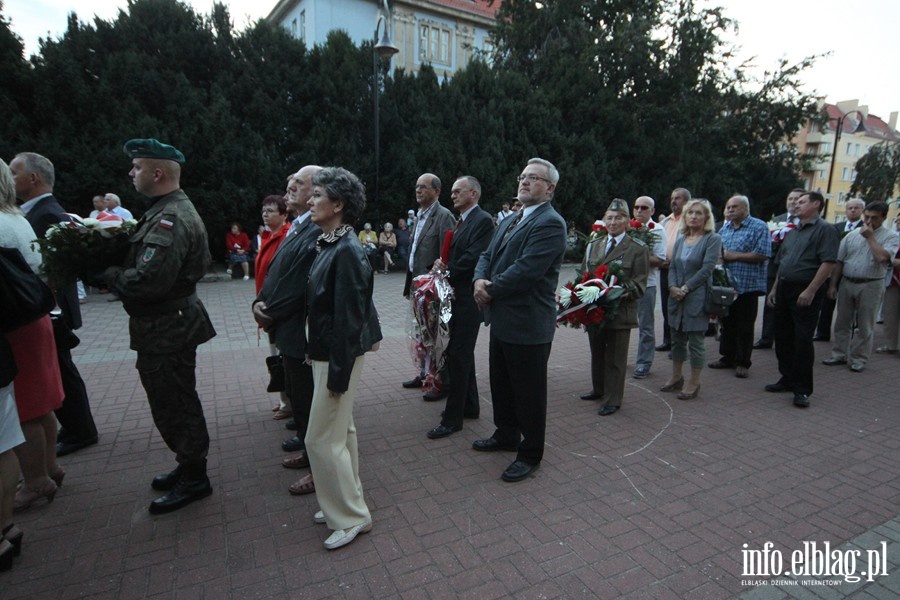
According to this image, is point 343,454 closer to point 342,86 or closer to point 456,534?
point 456,534

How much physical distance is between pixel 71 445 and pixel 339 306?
2.93 m

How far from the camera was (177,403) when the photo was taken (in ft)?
10.5

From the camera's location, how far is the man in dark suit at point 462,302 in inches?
173

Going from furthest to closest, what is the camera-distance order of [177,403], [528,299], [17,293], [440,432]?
1. [440,432]
2. [528,299]
3. [177,403]
4. [17,293]

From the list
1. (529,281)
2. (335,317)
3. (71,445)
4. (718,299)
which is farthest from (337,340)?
(718,299)

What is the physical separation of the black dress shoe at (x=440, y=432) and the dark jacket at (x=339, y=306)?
1.68 m

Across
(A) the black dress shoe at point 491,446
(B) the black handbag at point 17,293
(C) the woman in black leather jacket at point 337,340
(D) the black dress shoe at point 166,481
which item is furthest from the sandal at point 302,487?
(B) the black handbag at point 17,293

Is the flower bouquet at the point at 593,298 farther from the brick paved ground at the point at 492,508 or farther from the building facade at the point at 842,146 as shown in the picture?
the building facade at the point at 842,146

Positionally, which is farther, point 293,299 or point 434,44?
point 434,44

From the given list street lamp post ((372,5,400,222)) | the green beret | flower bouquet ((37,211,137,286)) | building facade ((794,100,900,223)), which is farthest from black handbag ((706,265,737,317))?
building facade ((794,100,900,223))

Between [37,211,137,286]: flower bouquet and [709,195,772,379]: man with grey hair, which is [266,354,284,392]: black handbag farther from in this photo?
[709,195,772,379]: man with grey hair

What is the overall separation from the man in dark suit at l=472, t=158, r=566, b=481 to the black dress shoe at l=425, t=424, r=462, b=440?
0.80 meters

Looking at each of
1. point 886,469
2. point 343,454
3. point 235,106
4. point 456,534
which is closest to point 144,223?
point 343,454

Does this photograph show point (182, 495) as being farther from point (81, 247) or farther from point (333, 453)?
point (81, 247)
